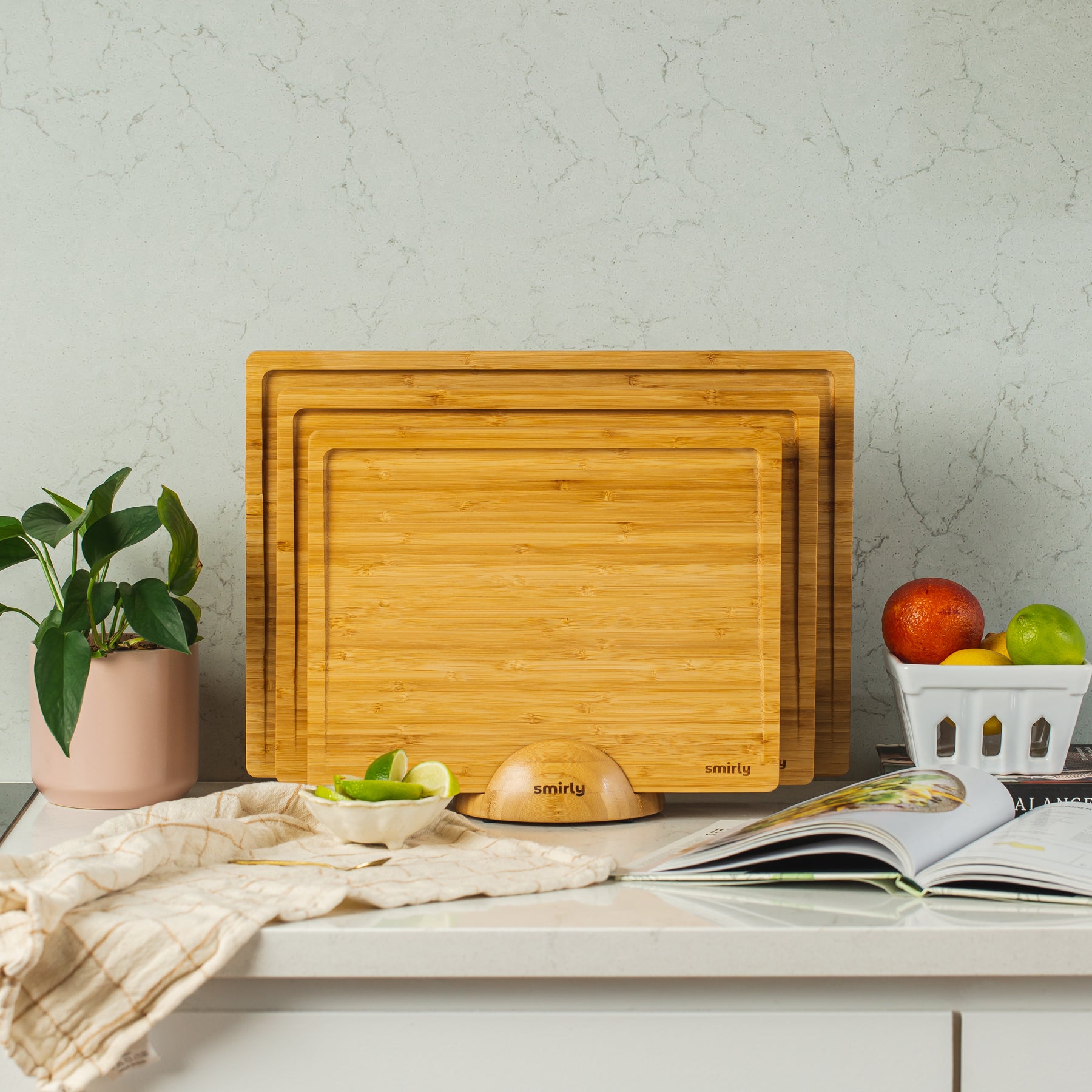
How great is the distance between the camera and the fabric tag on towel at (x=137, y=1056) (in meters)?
0.63

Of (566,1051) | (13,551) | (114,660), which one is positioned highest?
(13,551)

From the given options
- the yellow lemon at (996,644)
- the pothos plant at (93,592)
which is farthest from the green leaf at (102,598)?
the yellow lemon at (996,644)

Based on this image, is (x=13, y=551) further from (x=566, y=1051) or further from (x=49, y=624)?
(x=566, y=1051)

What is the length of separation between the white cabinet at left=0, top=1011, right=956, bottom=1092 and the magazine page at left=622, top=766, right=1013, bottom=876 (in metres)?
0.11

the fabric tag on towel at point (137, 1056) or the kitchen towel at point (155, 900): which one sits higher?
the kitchen towel at point (155, 900)

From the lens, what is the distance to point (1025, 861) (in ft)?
2.34

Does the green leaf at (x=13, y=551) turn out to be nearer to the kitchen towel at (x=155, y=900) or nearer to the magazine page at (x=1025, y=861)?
the kitchen towel at (x=155, y=900)

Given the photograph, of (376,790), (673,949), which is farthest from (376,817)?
(673,949)

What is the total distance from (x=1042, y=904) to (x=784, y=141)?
848 mm

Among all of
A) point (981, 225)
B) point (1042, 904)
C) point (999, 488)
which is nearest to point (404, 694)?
point (1042, 904)

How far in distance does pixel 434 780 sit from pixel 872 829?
352mm

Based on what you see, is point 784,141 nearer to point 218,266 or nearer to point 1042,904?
point 218,266

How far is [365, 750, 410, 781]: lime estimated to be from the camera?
2.84 ft

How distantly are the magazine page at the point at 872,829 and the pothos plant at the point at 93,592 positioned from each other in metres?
0.50
